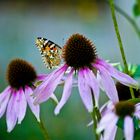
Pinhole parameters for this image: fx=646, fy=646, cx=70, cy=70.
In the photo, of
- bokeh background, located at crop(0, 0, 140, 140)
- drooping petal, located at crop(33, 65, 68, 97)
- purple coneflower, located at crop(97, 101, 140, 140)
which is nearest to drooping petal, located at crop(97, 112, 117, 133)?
purple coneflower, located at crop(97, 101, 140, 140)

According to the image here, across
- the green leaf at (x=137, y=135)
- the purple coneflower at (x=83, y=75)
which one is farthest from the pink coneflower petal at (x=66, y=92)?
the green leaf at (x=137, y=135)

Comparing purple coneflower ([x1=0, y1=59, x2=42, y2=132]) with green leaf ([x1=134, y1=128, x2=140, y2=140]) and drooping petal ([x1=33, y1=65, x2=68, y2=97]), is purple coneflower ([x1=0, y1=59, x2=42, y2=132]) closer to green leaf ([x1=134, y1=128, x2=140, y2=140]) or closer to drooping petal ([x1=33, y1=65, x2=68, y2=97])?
drooping petal ([x1=33, y1=65, x2=68, y2=97])

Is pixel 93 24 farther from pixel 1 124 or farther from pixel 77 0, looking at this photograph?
pixel 1 124

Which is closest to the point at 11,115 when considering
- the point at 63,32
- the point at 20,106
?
the point at 20,106

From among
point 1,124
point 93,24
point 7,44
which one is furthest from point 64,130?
point 93,24

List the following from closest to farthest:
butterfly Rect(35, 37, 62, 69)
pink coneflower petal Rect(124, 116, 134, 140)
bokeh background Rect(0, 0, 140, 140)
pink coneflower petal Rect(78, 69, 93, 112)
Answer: pink coneflower petal Rect(124, 116, 134, 140), pink coneflower petal Rect(78, 69, 93, 112), butterfly Rect(35, 37, 62, 69), bokeh background Rect(0, 0, 140, 140)

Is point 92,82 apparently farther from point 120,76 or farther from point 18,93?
point 18,93

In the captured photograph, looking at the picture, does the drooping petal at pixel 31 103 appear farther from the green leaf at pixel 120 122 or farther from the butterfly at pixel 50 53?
the green leaf at pixel 120 122
